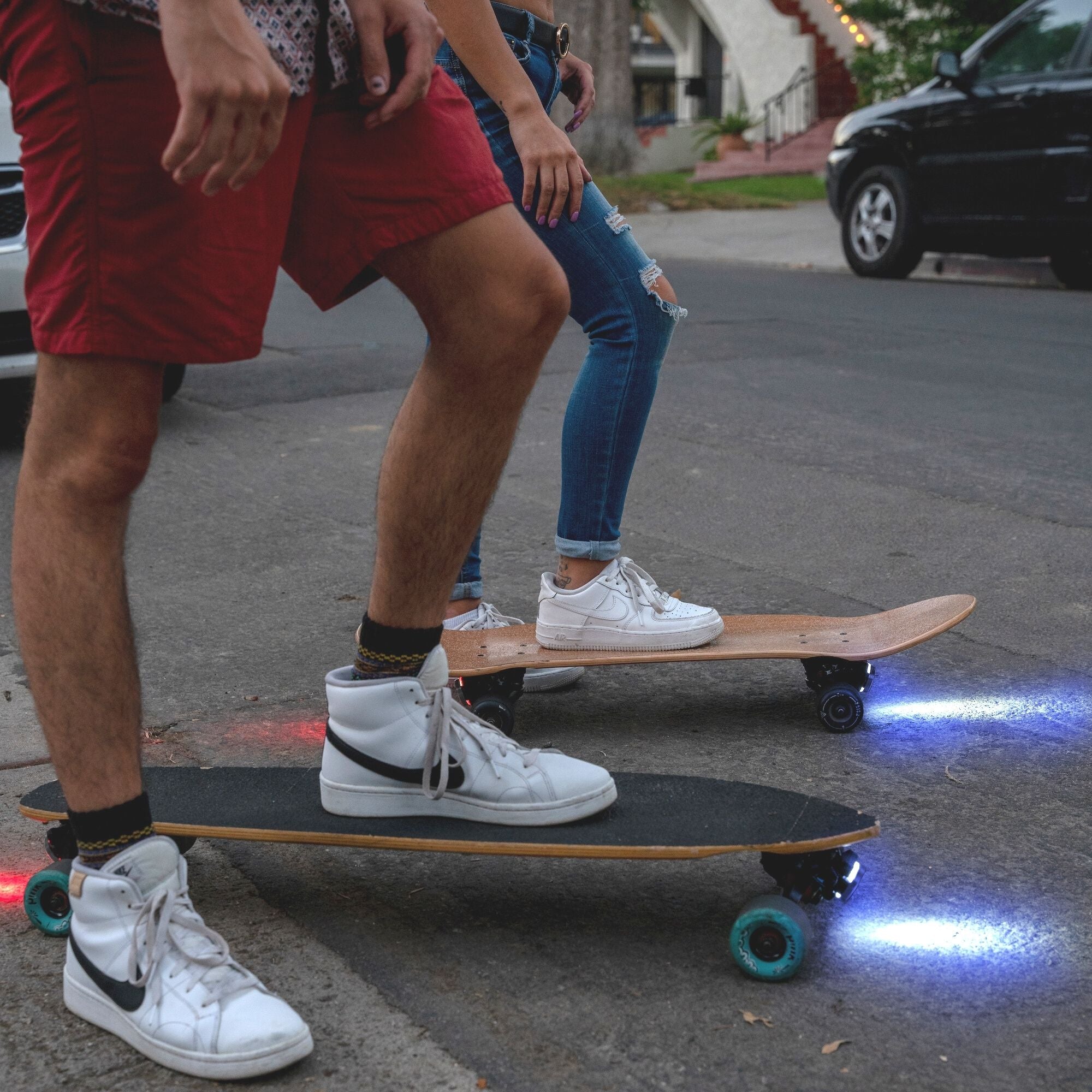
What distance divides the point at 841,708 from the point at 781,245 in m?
12.2

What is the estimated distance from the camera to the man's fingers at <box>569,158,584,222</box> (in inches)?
111

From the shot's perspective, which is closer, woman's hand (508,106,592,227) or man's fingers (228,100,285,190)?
man's fingers (228,100,285,190)

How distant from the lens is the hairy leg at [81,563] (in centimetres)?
182

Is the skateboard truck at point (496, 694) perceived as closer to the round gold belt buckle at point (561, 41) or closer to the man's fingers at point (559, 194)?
the man's fingers at point (559, 194)

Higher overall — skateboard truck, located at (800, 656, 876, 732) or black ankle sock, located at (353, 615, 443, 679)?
black ankle sock, located at (353, 615, 443, 679)

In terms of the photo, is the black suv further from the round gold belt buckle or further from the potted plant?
the potted plant

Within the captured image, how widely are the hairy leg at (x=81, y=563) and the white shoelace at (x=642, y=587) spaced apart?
53.2 inches

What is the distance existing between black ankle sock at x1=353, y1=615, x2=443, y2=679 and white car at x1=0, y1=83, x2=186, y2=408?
3.98 meters

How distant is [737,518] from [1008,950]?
2675 mm

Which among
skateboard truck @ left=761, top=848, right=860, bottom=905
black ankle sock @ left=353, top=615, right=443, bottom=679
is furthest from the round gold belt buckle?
skateboard truck @ left=761, top=848, right=860, bottom=905

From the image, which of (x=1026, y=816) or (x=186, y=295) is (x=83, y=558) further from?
(x=1026, y=816)

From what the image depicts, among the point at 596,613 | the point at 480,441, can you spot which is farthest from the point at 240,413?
the point at 480,441

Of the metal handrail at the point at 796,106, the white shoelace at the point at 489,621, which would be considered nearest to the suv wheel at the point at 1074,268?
the white shoelace at the point at 489,621

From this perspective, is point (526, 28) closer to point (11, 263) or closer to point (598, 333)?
point (598, 333)
